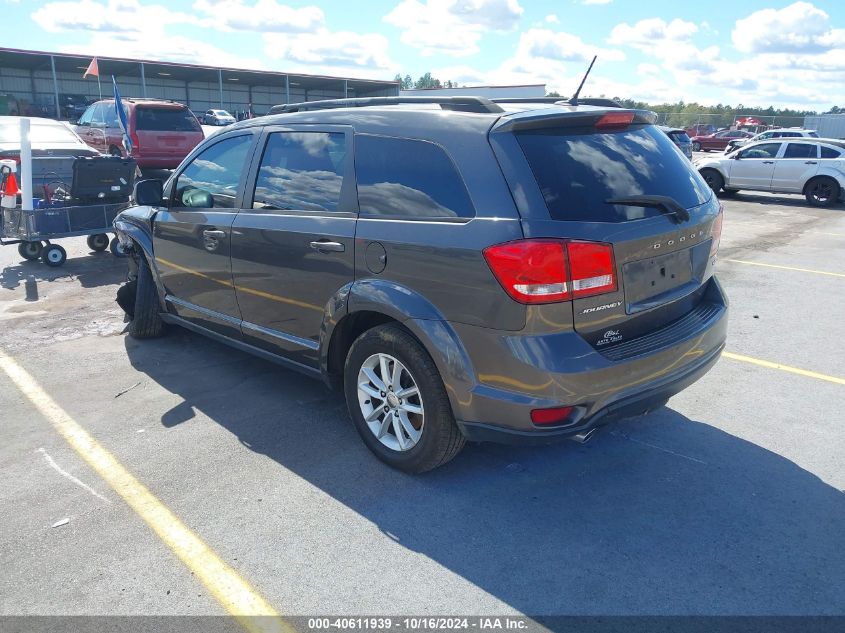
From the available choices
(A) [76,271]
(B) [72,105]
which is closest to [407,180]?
(A) [76,271]

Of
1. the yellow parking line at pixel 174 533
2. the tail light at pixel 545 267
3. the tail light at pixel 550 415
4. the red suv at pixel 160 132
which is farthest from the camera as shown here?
the red suv at pixel 160 132

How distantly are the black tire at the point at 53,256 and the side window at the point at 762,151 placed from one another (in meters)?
16.1

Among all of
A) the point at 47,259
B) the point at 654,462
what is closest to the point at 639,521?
the point at 654,462

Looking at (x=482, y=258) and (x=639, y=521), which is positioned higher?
(x=482, y=258)

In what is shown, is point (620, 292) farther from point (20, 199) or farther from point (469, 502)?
point (20, 199)

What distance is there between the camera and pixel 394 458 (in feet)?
11.8

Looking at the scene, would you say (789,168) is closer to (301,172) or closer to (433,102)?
(433,102)

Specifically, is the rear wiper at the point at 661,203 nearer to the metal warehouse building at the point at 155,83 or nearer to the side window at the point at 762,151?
the side window at the point at 762,151

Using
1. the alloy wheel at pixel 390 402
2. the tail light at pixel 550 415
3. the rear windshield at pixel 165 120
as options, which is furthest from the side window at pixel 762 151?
the tail light at pixel 550 415

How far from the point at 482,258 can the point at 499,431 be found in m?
0.80

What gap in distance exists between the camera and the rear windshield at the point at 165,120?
1622cm

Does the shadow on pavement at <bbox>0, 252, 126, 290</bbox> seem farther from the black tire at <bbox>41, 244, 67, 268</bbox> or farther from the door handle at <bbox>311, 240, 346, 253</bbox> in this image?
the door handle at <bbox>311, 240, 346, 253</bbox>

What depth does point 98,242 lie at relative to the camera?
9.34 m

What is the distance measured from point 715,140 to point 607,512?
131 ft
